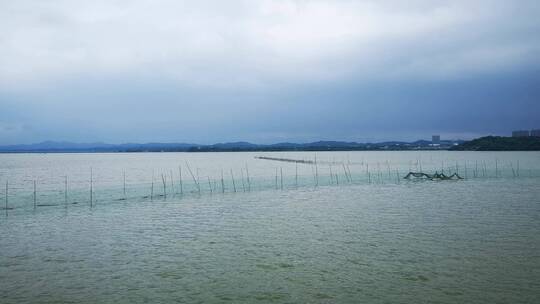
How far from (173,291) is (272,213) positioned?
566 inches

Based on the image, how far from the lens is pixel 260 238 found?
18.2 m

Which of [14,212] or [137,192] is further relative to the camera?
[137,192]

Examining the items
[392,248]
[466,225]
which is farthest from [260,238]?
[466,225]

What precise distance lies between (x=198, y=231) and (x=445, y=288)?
1216cm

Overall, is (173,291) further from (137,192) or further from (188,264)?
(137,192)

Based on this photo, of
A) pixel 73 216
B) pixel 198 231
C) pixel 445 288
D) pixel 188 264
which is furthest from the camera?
pixel 73 216

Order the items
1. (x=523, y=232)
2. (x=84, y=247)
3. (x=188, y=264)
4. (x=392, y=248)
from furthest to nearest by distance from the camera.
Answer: (x=523, y=232) → (x=84, y=247) → (x=392, y=248) → (x=188, y=264)

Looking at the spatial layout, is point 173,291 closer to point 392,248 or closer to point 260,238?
point 260,238

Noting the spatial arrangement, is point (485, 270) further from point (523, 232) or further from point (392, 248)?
point (523, 232)

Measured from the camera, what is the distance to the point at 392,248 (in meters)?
15.8

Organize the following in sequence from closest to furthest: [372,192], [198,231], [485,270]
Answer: [485,270] → [198,231] → [372,192]

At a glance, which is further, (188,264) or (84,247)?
(84,247)

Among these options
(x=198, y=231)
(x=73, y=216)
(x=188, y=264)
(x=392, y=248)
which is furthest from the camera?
(x=73, y=216)

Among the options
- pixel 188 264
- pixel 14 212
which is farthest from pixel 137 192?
pixel 188 264
